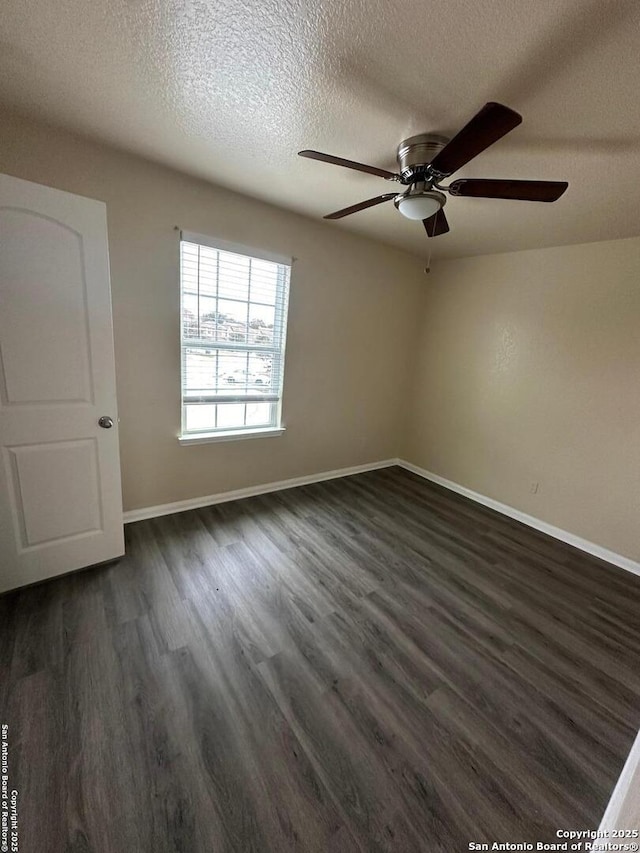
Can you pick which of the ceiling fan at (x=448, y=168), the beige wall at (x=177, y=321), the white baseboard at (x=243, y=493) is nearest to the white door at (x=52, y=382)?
the beige wall at (x=177, y=321)

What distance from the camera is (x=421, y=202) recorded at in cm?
177

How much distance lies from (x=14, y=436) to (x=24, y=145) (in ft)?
5.39

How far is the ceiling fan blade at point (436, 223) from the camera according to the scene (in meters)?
2.03

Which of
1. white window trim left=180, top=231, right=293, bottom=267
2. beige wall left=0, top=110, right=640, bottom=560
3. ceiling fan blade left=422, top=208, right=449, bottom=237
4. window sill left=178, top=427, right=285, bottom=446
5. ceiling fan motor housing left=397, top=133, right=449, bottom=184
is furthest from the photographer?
window sill left=178, top=427, right=285, bottom=446

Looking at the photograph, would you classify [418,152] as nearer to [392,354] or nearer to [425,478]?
[392,354]

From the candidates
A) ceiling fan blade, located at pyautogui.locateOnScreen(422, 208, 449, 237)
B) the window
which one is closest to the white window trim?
the window

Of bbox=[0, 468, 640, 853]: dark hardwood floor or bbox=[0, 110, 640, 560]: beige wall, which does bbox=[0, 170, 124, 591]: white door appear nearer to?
bbox=[0, 468, 640, 853]: dark hardwood floor

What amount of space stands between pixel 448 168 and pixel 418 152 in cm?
29

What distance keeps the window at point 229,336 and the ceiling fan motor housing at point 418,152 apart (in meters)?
1.42

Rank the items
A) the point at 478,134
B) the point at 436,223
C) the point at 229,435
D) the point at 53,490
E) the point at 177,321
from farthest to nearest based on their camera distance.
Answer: the point at 229,435 < the point at 177,321 < the point at 436,223 < the point at 53,490 < the point at 478,134

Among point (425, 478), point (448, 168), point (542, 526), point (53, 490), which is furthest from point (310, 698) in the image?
point (425, 478)

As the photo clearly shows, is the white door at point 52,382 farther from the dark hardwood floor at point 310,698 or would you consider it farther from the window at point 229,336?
the window at point 229,336

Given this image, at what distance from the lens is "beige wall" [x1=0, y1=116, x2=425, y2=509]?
2.17 meters

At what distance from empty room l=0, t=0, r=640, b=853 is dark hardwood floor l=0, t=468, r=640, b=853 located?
0.01m
